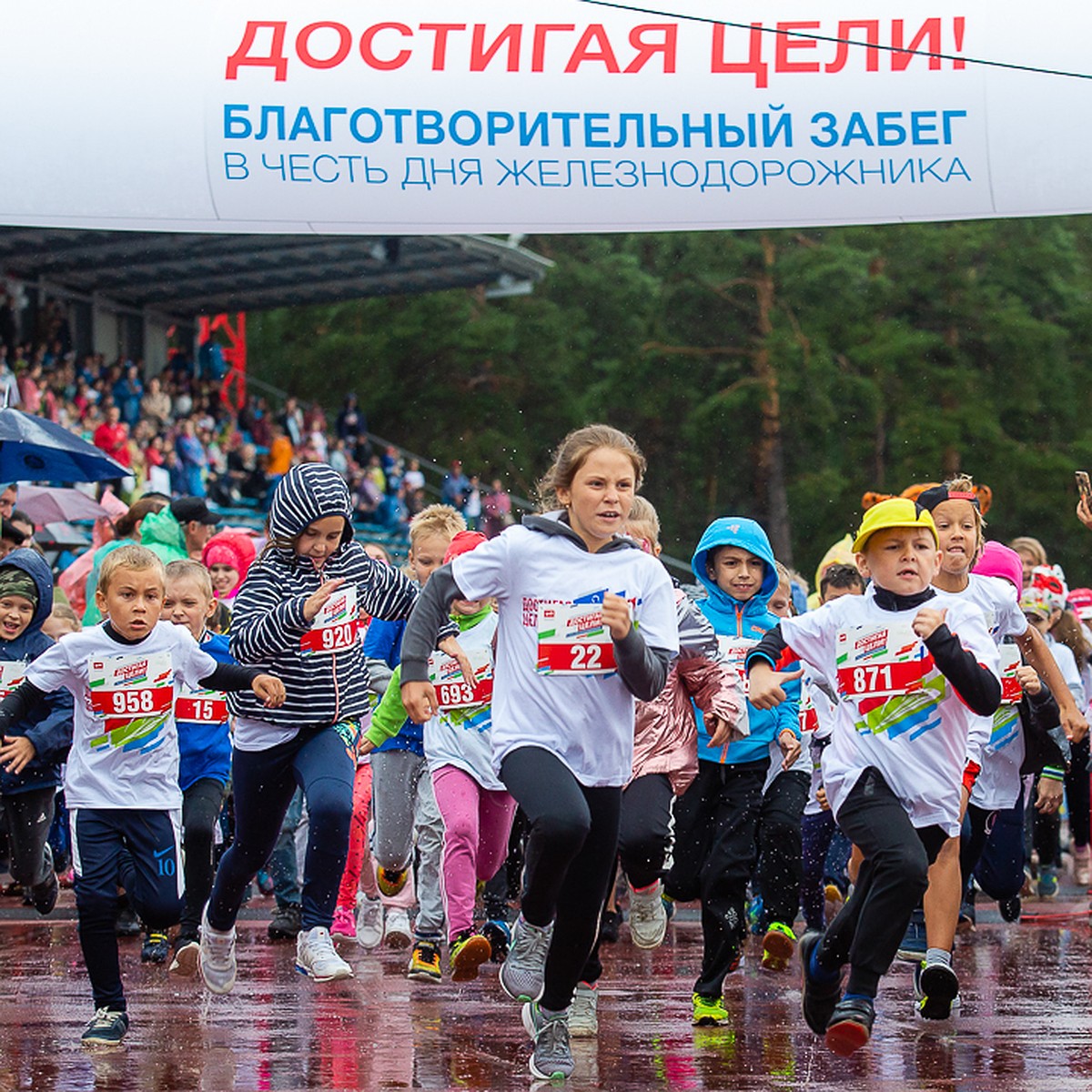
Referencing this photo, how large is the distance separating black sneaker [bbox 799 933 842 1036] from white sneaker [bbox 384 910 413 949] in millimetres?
3196

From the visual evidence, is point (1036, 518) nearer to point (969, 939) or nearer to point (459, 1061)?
point (969, 939)

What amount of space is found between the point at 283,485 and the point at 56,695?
1.67 metres

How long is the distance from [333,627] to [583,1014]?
164cm

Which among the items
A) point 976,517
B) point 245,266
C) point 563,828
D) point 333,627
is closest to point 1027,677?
point 976,517

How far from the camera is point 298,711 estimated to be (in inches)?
280

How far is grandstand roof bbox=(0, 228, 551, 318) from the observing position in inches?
1008

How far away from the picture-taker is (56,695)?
8203 mm

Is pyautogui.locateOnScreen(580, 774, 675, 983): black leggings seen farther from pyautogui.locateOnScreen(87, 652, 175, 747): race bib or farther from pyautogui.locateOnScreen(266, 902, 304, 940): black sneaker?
pyautogui.locateOnScreen(266, 902, 304, 940): black sneaker

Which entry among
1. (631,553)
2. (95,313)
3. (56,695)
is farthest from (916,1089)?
(95,313)

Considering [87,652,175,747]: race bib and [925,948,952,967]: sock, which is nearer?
[925,948,952,967]: sock

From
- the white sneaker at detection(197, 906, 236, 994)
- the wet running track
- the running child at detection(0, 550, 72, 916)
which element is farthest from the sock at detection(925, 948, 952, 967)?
the running child at detection(0, 550, 72, 916)

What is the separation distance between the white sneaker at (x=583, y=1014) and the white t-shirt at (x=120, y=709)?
63.1 inches

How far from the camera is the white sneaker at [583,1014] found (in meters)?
6.47

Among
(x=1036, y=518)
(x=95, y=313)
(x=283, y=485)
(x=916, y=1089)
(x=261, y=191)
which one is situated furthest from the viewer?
(x=1036, y=518)
